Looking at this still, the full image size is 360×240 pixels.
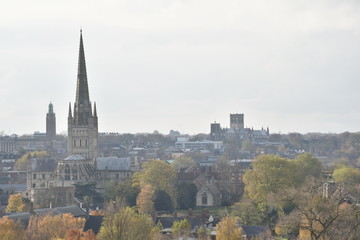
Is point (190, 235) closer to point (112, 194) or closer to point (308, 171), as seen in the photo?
point (112, 194)

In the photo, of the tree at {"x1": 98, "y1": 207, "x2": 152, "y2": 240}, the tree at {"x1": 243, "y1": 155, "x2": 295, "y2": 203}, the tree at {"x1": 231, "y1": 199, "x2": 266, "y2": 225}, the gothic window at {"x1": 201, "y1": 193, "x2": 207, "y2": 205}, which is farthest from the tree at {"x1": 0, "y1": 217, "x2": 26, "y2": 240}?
the gothic window at {"x1": 201, "y1": 193, "x2": 207, "y2": 205}

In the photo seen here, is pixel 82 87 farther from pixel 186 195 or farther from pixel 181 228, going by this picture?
pixel 181 228

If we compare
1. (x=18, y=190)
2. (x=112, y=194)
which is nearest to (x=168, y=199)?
(x=112, y=194)

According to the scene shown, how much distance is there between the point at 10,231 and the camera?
73125mm

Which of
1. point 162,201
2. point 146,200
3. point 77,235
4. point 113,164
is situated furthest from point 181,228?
point 113,164

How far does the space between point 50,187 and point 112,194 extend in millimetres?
11471

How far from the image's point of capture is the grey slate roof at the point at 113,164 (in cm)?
13500

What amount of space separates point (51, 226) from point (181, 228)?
11239 mm

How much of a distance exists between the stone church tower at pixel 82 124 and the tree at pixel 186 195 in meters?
25.8

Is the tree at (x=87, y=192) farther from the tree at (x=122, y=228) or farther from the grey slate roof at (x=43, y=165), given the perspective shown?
the tree at (x=122, y=228)

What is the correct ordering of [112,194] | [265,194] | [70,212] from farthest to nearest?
1. [112,194]
2. [265,194]
3. [70,212]

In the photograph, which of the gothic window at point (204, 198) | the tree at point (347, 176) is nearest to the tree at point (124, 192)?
the gothic window at point (204, 198)

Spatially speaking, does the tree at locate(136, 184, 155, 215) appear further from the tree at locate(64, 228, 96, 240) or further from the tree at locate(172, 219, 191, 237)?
the tree at locate(64, 228, 96, 240)

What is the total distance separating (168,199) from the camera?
109938 mm
